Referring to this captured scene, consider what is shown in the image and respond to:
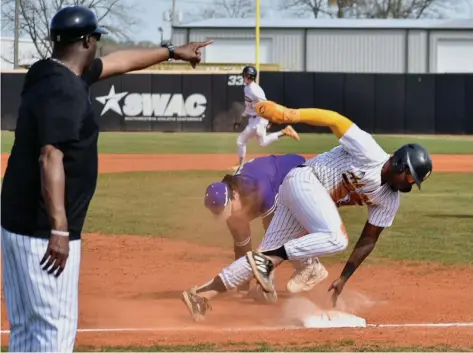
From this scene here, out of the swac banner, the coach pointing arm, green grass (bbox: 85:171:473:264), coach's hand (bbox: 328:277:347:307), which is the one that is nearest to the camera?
the coach pointing arm

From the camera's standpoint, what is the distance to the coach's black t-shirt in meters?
4.18

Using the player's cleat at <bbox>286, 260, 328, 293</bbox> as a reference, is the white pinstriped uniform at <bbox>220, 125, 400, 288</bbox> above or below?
above

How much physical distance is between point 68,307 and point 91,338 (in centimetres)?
239

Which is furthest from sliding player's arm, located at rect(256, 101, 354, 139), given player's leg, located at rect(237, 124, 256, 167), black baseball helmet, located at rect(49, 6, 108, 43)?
player's leg, located at rect(237, 124, 256, 167)

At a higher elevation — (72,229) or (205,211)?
(72,229)

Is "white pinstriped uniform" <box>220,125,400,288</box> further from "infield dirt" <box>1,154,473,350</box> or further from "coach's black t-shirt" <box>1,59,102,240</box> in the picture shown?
"coach's black t-shirt" <box>1,59,102,240</box>

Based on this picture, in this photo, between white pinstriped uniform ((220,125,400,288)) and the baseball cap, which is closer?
white pinstriped uniform ((220,125,400,288))

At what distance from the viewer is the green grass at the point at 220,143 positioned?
26.5m

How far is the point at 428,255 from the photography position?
10.6 meters

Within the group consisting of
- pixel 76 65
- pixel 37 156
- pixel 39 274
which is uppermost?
pixel 76 65

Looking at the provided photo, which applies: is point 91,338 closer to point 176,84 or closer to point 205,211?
point 205,211

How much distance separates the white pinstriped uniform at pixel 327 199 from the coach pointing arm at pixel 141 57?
1.55m

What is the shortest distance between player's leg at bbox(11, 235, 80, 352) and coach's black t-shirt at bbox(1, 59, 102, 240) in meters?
0.08

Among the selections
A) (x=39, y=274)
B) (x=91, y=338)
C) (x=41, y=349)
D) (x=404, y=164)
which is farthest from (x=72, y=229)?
(x=404, y=164)
